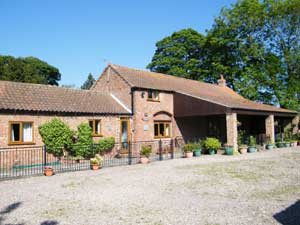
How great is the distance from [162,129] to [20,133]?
11300 millimetres

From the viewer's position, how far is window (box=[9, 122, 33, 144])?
48.9 ft

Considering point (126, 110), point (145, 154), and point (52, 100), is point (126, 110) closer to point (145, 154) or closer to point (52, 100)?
point (145, 154)

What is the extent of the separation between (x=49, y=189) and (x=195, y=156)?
11.6m

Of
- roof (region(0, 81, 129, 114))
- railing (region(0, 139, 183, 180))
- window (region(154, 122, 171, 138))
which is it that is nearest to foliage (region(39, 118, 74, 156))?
railing (region(0, 139, 183, 180))

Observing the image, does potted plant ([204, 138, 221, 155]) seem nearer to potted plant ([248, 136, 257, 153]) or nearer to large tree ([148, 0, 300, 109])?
potted plant ([248, 136, 257, 153])

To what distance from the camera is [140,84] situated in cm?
2152

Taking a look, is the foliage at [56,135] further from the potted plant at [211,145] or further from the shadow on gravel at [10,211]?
the potted plant at [211,145]

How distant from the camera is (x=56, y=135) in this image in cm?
1611

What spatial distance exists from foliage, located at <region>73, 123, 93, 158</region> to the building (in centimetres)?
57

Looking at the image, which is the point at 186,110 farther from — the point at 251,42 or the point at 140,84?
the point at 251,42

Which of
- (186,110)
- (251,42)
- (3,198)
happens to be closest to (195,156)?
(186,110)

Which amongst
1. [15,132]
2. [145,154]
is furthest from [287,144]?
[15,132]

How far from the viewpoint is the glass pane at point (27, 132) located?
1544 cm

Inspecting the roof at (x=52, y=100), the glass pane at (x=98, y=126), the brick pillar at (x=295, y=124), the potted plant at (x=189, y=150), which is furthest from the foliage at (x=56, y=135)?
the brick pillar at (x=295, y=124)
